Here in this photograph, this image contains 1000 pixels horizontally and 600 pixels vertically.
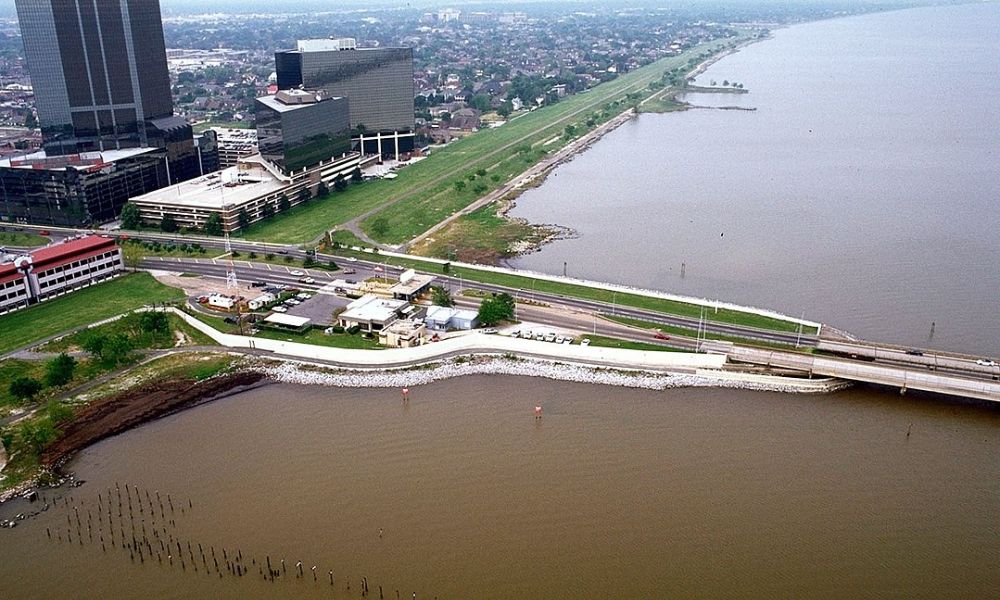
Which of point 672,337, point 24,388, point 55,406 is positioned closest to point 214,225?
point 24,388

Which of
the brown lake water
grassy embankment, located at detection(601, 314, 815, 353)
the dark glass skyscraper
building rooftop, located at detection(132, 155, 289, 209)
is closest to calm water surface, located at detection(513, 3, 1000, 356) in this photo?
the brown lake water

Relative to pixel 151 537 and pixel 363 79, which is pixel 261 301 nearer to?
pixel 151 537

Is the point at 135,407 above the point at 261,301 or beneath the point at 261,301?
beneath

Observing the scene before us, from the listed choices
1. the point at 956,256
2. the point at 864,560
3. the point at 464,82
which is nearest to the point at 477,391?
the point at 864,560

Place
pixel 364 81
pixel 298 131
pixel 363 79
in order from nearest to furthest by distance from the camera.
A: pixel 298 131 → pixel 363 79 → pixel 364 81

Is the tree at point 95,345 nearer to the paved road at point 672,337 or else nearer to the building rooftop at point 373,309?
the building rooftop at point 373,309

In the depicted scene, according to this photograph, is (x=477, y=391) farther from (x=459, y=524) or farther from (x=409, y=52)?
(x=409, y=52)

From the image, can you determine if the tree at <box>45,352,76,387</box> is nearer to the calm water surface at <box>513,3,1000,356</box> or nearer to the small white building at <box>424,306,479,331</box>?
the small white building at <box>424,306,479,331</box>
